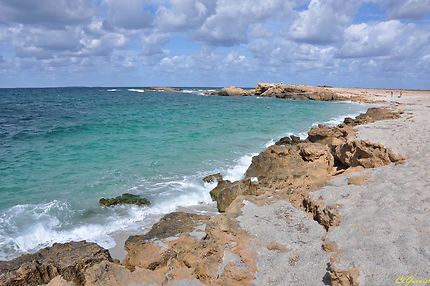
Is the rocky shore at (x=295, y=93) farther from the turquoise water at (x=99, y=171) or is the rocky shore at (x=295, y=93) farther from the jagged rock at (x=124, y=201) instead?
the jagged rock at (x=124, y=201)

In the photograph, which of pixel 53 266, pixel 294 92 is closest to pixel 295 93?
pixel 294 92

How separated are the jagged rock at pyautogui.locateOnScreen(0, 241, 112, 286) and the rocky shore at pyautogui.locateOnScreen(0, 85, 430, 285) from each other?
0.06 ft

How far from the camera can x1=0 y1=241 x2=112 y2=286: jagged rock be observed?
6.77 m

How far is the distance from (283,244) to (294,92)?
84.8 meters

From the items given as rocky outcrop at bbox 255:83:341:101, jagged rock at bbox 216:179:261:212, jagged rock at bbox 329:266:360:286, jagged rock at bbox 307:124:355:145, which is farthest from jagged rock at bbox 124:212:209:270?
rocky outcrop at bbox 255:83:341:101

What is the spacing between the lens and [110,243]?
9.80m

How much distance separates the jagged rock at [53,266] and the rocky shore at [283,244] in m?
0.02

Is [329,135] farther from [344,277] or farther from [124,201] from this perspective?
[344,277]

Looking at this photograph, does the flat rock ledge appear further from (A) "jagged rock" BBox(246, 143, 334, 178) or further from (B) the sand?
(A) "jagged rock" BBox(246, 143, 334, 178)

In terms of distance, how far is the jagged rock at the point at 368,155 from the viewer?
12.3 metres

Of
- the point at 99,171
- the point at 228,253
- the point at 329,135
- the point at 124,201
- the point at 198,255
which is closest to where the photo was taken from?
the point at 198,255

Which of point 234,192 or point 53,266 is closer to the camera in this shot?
point 53,266

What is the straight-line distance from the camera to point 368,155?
12.5m

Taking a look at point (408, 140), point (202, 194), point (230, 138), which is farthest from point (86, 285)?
point (230, 138)
